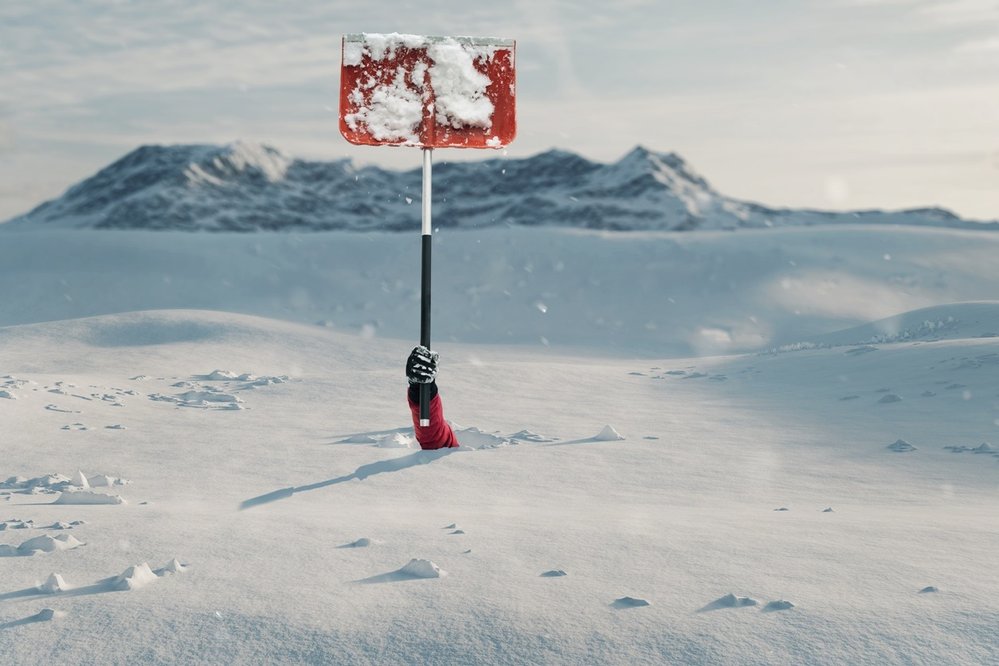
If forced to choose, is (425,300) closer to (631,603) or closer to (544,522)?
(544,522)

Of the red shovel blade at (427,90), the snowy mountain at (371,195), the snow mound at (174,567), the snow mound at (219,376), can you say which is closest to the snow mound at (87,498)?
the snow mound at (174,567)

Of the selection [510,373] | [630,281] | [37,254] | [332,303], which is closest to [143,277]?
[37,254]

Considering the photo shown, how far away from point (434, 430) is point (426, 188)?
4.66ft

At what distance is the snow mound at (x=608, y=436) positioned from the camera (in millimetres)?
6184

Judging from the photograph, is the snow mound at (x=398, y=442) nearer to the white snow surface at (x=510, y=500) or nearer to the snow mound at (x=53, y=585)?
the white snow surface at (x=510, y=500)

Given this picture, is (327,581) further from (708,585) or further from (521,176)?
(521,176)

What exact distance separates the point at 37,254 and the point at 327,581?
1641 centimetres

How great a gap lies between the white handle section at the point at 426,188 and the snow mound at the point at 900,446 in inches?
130

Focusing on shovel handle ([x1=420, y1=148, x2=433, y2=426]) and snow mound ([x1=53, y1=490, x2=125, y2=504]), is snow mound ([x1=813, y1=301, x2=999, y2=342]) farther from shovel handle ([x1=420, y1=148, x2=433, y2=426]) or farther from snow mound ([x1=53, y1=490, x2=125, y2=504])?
snow mound ([x1=53, y1=490, x2=125, y2=504])

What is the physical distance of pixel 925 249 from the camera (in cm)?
1881

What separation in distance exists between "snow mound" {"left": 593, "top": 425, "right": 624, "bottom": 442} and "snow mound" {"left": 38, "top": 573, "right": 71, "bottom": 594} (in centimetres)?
387

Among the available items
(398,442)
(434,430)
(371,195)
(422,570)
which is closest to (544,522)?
(422,570)

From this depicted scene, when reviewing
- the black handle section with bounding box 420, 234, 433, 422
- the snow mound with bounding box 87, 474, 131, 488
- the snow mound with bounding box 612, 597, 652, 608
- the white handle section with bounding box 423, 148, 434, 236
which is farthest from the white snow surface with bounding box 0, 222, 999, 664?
the white handle section with bounding box 423, 148, 434, 236

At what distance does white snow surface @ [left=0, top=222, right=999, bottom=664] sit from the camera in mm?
2545
